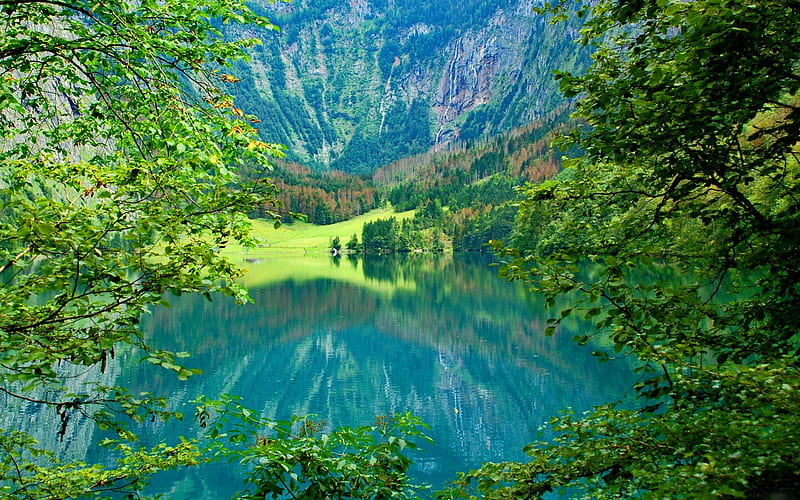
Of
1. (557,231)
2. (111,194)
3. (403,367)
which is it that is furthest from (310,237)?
(557,231)

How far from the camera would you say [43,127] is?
596 cm

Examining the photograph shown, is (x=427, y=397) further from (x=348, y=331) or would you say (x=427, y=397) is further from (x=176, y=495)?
(x=348, y=331)

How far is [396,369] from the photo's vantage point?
1187 inches

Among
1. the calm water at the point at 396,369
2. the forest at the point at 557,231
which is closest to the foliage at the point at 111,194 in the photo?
the forest at the point at 557,231

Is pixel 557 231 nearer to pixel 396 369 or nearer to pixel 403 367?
pixel 396 369

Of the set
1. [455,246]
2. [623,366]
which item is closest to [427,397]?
[623,366]

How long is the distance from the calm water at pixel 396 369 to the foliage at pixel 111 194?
293 inches

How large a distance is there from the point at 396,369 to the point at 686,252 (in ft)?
86.2

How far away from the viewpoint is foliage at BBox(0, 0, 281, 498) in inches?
154

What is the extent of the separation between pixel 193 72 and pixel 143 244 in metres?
1.99

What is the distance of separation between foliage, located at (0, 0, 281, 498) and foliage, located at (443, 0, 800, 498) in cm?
317

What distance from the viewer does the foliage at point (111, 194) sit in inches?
154

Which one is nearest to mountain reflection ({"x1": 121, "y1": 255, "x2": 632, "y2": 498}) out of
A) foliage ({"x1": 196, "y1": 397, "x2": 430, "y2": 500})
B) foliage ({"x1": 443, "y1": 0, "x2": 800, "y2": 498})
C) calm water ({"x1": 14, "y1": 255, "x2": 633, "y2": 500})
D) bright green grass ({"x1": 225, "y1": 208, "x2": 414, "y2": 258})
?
calm water ({"x1": 14, "y1": 255, "x2": 633, "y2": 500})

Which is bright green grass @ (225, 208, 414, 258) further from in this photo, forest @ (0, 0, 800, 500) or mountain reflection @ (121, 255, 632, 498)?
forest @ (0, 0, 800, 500)
